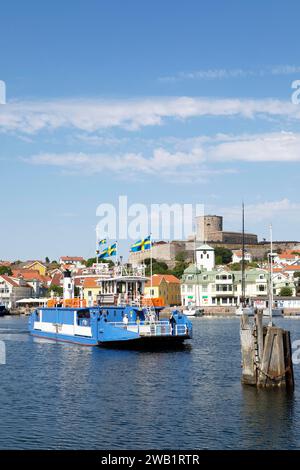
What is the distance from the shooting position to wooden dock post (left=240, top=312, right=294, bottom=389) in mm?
34719

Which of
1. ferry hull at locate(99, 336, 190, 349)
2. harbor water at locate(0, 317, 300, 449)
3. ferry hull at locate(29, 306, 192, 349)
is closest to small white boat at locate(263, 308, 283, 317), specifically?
ferry hull at locate(29, 306, 192, 349)

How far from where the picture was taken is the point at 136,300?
2469 inches

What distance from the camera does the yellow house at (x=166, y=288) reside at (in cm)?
15055

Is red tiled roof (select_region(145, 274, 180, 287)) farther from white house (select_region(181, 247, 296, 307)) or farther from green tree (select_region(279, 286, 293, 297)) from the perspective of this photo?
green tree (select_region(279, 286, 293, 297))

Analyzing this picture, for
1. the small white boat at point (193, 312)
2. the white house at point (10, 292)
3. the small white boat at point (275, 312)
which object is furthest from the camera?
the white house at point (10, 292)

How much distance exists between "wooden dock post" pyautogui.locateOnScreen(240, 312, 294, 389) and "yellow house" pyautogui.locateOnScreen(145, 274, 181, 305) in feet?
368

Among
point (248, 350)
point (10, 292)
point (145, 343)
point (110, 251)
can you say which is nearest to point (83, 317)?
point (110, 251)

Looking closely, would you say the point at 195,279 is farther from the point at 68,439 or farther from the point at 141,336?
the point at 68,439

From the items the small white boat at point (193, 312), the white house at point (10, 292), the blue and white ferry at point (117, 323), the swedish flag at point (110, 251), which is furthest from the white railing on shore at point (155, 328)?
the white house at point (10, 292)

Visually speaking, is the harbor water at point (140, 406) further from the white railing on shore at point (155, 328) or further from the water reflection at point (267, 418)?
the white railing on shore at point (155, 328)

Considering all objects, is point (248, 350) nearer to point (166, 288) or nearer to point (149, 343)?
point (149, 343)

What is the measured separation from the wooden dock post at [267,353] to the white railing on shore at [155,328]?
68.6ft

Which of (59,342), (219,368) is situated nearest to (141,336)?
(219,368)
